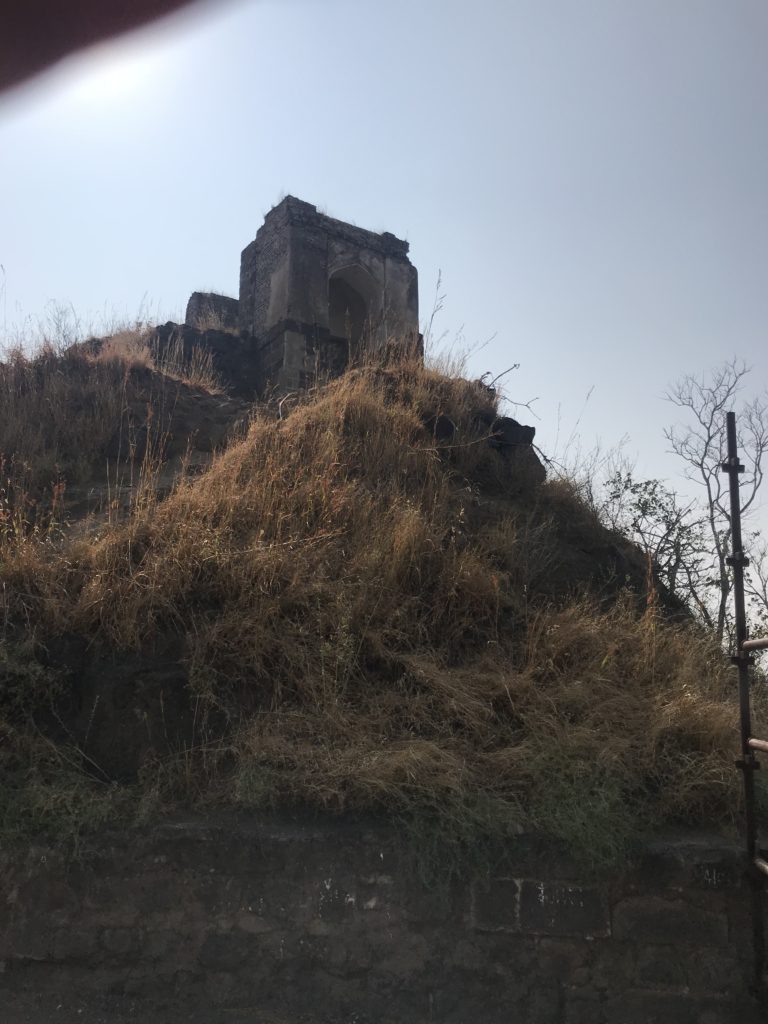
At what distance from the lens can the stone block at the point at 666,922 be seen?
3.36m

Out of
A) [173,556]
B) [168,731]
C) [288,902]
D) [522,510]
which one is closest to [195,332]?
[522,510]

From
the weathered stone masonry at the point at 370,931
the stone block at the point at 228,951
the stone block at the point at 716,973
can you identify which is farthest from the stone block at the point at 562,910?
the stone block at the point at 228,951

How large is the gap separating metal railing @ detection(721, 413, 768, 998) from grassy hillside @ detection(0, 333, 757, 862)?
0.82ft

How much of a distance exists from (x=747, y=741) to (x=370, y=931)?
177 cm

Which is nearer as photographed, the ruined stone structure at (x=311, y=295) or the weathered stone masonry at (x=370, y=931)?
the weathered stone masonry at (x=370, y=931)

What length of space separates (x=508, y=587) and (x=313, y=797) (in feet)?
7.40

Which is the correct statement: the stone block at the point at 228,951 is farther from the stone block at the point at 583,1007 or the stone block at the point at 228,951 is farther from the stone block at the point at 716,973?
the stone block at the point at 716,973

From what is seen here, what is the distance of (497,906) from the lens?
335 cm

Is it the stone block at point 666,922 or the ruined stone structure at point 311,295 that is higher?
the ruined stone structure at point 311,295

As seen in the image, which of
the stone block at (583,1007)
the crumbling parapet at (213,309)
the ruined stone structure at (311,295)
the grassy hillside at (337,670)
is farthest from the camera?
the crumbling parapet at (213,309)

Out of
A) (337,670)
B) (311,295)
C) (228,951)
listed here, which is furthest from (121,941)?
(311,295)

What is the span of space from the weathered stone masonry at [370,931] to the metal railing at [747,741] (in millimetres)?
60

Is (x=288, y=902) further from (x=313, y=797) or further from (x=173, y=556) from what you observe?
(x=173, y=556)

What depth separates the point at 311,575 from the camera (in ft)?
15.3
